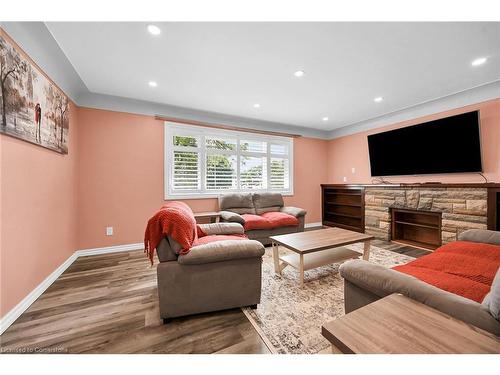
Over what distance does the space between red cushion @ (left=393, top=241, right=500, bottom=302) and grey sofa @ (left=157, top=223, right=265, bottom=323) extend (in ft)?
3.87

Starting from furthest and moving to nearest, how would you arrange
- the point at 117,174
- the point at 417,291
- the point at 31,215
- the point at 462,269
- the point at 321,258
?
the point at 117,174, the point at 321,258, the point at 31,215, the point at 462,269, the point at 417,291

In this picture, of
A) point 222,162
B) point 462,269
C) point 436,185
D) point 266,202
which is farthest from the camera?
point 266,202

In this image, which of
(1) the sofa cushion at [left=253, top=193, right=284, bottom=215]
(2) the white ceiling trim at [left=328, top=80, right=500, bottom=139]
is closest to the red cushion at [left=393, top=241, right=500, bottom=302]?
(2) the white ceiling trim at [left=328, top=80, right=500, bottom=139]

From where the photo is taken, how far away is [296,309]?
180cm

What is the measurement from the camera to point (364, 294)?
121 cm

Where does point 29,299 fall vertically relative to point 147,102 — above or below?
below

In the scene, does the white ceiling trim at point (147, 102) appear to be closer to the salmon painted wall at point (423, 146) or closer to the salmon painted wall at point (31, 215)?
the salmon painted wall at point (423, 146)

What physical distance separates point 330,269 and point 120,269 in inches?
106

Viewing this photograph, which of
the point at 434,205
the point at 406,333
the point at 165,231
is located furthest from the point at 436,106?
the point at 165,231

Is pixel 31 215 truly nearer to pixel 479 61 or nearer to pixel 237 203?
pixel 237 203

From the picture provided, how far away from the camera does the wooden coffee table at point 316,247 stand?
7.32 feet

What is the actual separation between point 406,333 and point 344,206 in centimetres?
464

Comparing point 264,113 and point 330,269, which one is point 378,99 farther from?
point 330,269

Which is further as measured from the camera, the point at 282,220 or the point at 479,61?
the point at 282,220
